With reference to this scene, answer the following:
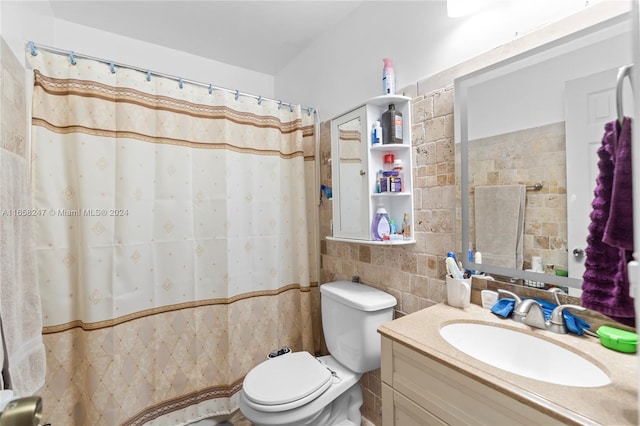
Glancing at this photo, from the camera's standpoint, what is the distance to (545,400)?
61 centimetres

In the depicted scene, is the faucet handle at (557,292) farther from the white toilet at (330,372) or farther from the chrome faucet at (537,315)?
the white toilet at (330,372)

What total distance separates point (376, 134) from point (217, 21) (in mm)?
1298

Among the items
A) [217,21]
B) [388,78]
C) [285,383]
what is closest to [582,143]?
[388,78]

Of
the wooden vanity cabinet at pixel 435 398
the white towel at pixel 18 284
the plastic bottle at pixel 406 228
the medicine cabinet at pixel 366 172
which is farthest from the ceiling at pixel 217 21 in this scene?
the wooden vanity cabinet at pixel 435 398

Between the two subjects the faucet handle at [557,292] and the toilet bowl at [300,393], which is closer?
the faucet handle at [557,292]

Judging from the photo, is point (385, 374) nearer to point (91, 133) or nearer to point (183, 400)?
point (183, 400)

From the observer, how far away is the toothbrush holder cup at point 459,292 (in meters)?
1.11

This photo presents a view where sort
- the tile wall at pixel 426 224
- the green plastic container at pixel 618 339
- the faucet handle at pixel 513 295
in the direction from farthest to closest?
the tile wall at pixel 426 224 < the faucet handle at pixel 513 295 < the green plastic container at pixel 618 339

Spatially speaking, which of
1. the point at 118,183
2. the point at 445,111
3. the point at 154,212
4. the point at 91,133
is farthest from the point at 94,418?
the point at 445,111

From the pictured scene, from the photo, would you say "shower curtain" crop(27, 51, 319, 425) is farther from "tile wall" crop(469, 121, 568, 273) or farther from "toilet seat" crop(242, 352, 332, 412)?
"tile wall" crop(469, 121, 568, 273)

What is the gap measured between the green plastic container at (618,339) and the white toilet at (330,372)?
2.45 ft

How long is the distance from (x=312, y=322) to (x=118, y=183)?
4.81 ft

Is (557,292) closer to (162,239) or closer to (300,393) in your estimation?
(300,393)

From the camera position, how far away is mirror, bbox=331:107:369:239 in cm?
145
